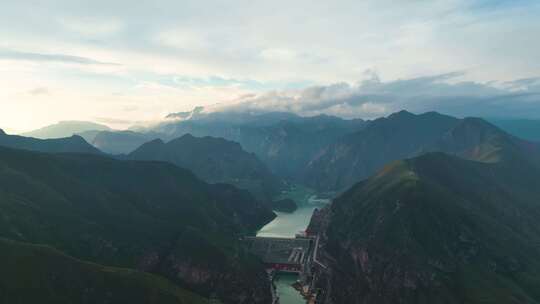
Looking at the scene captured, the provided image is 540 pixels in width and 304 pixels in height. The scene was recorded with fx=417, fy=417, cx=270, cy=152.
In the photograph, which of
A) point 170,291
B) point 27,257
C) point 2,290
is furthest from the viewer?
point 170,291

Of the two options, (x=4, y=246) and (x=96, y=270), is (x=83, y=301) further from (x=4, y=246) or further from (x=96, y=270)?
(x=4, y=246)

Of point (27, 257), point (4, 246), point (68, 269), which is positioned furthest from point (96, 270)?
point (4, 246)

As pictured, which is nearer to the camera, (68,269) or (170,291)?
(68,269)

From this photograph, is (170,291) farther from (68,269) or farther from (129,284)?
(68,269)

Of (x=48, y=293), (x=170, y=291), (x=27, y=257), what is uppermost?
(x=27, y=257)

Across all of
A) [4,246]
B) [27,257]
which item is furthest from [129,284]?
[4,246]

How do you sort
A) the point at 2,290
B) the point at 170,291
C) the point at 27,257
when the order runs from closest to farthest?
the point at 2,290
the point at 27,257
the point at 170,291

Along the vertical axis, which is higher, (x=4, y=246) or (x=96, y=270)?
(x=4, y=246)
